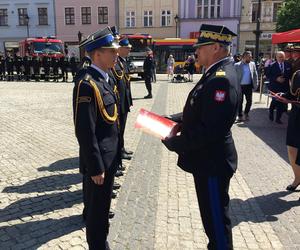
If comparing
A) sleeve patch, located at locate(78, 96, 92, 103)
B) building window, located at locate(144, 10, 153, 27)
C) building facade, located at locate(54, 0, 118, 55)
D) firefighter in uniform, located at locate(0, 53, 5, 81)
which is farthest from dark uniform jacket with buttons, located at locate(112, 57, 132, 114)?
building facade, located at locate(54, 0, 118, 55)

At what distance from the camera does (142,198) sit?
4.61m

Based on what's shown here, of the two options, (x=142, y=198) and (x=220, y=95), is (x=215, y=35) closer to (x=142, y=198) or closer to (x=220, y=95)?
(x=220, y=95)

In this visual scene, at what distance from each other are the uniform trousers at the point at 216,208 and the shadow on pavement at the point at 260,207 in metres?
1.30

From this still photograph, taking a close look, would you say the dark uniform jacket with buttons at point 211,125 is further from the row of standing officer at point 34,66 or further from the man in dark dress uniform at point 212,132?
the row of standing officer at point 34,66

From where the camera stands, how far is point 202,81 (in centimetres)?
261

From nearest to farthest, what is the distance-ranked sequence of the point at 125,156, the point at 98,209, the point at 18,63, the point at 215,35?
the point at 215,35 < the point at 98,209 < the point at 125,156 < the point at 18,63

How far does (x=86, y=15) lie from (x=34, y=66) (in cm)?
2192

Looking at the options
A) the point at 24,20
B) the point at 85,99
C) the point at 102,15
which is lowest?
the point at 85,99

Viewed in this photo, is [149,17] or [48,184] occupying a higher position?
[149,17]

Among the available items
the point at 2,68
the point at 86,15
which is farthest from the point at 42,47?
the point at 86,15

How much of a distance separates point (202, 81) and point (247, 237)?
1.95 meters

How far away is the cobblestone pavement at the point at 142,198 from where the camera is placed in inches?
144

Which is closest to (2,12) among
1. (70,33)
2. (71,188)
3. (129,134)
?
(70,33)

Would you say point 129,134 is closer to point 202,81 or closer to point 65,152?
point 65,152
